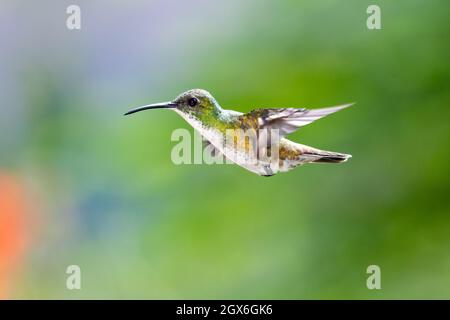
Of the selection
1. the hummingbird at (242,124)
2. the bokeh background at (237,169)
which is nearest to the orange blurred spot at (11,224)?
the bokeh background at (237,169)

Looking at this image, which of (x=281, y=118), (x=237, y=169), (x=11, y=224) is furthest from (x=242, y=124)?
(x=11, y=224)

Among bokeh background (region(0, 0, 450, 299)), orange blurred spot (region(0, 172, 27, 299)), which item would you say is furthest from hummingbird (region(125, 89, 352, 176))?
orange blurred spot (region(0, 172, 27, 299))

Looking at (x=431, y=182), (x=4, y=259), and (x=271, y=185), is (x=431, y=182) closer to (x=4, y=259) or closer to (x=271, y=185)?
(x=271, y=185)

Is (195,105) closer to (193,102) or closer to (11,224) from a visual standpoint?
(193,102)

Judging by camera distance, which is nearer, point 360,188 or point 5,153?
point 360,188
